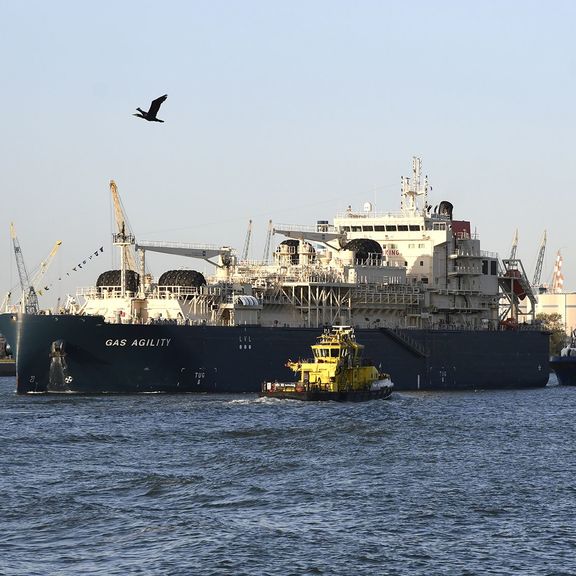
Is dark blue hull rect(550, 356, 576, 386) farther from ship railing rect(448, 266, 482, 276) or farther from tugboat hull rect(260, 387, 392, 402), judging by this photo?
tugboat hull rect(260, 387, 392, 402)

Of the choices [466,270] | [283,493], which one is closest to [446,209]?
[466,270]

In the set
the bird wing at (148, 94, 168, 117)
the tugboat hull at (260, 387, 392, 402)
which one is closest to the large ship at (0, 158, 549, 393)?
the tugboat hull at (260, 387, 392, 402)

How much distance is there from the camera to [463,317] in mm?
91500

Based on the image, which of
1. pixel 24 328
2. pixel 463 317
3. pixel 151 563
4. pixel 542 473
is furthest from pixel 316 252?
pixel 151 563

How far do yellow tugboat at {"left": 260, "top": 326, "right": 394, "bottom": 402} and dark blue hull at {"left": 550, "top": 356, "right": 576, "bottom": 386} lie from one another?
151ft

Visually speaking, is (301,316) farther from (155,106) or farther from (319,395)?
(155,106)

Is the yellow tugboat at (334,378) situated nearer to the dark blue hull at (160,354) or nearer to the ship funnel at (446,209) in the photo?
the dark blue hull at (160,354)

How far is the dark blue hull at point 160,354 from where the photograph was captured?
7025 cm

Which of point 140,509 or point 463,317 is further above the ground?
point 463,317

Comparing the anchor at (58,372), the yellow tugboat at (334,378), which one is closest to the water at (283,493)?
the yellow tugboat at (334,378)

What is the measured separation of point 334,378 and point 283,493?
95.6 ft

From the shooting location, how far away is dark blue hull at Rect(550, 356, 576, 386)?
112m

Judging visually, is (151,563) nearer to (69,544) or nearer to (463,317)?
(69,544)

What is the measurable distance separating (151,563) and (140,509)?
5.76 m
